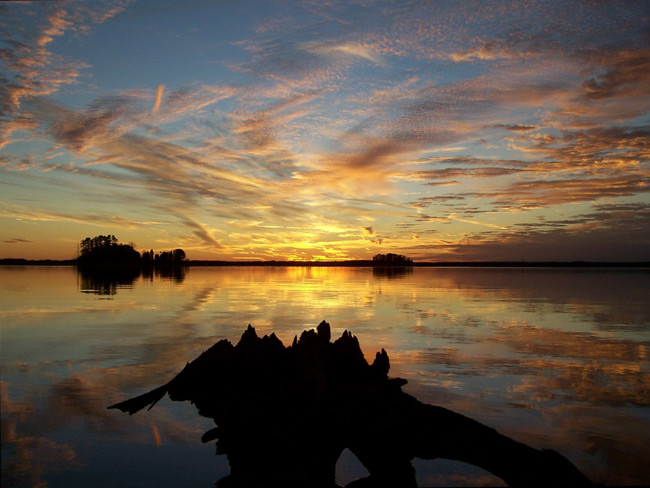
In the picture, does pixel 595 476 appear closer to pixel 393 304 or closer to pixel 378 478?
pixel 378 478

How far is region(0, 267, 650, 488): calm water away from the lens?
7.30 meters

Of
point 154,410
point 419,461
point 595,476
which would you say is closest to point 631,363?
point 595,476

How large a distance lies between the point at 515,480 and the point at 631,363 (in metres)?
10.4

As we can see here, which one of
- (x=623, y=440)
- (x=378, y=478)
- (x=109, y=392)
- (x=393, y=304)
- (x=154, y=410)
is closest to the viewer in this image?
(x=378, y=478)

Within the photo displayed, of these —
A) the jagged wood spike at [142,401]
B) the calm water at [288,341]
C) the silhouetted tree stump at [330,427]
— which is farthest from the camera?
the jagged wood spike at [142,401]

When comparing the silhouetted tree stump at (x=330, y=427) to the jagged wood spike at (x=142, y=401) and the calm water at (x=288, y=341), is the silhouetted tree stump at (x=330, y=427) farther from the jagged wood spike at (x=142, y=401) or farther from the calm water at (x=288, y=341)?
the jagged wood spike at (x=142, y=401)

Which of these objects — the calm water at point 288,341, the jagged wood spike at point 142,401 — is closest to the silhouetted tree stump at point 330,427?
the calm water at point 288,341

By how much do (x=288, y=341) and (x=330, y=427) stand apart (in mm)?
9501

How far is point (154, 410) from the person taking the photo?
Result: 9555 mm

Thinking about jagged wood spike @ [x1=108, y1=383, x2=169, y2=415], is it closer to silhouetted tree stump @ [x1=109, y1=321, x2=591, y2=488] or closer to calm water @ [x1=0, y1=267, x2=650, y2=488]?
calm water @ [x1=0, y1=267, x2=650, y2=488]

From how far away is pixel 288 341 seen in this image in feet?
54.4

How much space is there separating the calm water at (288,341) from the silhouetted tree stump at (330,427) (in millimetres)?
433

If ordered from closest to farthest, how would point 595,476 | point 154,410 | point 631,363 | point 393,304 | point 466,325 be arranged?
point 595,476, point 154,410, point 631,363, point 466,325, point 393,304

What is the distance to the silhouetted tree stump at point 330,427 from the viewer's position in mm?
6250
